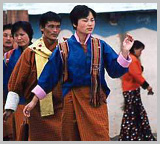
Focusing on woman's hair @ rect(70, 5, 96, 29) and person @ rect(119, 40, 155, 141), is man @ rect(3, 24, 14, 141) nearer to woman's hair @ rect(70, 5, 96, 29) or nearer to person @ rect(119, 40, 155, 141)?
person @ rect(119, 40, 155, 141)

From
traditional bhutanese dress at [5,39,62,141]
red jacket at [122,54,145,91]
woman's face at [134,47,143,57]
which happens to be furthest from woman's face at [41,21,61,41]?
woman's face at [134,47,143,57]

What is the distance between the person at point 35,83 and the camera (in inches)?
260

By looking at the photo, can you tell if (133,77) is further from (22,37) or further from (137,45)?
(22,37)

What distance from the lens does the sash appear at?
6652 mm

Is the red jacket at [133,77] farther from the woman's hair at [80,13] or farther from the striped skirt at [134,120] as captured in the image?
the woman's hair at [80,13]

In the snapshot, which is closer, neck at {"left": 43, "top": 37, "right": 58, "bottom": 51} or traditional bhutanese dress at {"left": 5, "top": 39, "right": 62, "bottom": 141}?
traditional bhutanese dress at {"left": 5, "top": 39, "right": 62, "bottom": 141}

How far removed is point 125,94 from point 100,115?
137 inches

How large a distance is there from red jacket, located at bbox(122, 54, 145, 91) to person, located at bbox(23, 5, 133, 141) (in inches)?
123

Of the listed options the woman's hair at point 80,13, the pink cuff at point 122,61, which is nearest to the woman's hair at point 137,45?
the woman's hair at point 80,13

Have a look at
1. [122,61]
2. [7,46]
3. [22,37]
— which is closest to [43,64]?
[22,37]

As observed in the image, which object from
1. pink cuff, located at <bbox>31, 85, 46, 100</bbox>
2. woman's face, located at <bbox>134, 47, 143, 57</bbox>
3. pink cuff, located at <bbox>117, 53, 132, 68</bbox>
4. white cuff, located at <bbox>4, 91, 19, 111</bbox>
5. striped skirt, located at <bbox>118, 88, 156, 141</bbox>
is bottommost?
striped skirt, located at <bbox>118, 88, 156, 141</bbox>

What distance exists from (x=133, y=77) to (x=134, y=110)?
1.68ft

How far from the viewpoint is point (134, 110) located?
9055 mm

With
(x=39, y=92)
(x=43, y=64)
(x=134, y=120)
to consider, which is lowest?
(x=134, y=120)
